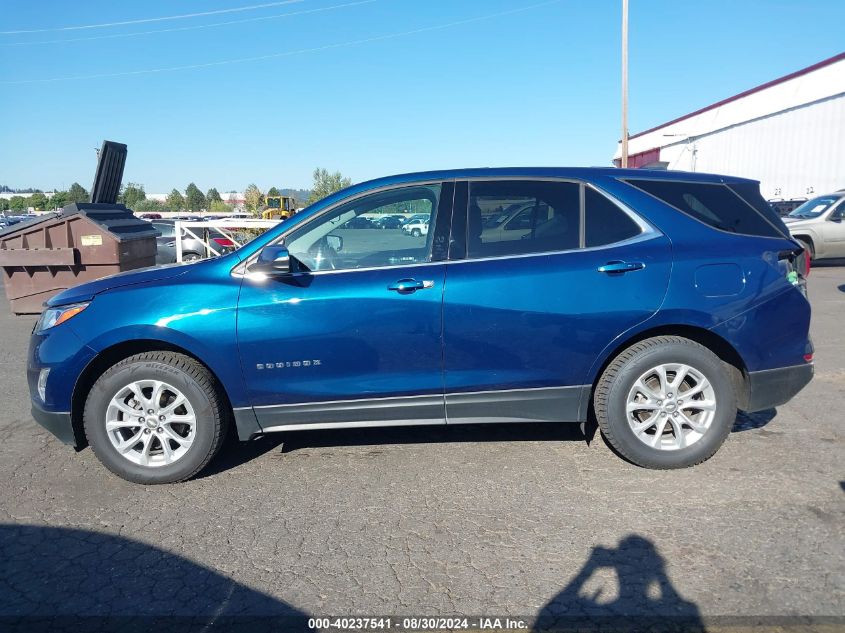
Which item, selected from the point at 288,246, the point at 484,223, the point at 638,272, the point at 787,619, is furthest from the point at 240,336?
the point at 787,619

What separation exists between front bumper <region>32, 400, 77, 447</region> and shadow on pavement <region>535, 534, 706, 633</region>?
3.02m

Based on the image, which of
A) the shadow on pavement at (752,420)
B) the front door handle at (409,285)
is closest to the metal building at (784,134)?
the shadow on pavement at (752,420)

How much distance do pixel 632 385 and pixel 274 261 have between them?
88.8 inches

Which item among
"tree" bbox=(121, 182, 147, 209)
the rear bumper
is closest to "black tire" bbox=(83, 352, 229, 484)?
the rear bumper

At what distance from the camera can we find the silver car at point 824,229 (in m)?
14.6

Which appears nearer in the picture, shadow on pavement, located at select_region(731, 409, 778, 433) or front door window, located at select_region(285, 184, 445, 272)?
front door window, located at select_region(285, 184, 445, 272)

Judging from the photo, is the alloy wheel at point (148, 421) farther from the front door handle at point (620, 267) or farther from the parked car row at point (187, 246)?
the parked car row at point (187, 246)

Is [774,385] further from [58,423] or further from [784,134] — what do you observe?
[784,134]

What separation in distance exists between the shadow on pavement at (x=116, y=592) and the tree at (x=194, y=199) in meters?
102

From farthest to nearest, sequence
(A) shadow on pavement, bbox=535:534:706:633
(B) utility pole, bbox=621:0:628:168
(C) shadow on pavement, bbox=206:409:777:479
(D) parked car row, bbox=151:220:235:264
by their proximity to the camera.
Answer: (B) utility pole, bbox=621:0:628:168
(D) parked car row, bbox=151:220:235:264
(C) shadow on pavement, bbox=206:409:777:479
(A) shadow on pavement, bbox=535:534:706:633

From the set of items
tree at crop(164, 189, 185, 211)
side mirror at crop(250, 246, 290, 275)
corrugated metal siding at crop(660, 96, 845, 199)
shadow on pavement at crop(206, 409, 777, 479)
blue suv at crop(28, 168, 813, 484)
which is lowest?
shadow on pavement at crop(206, 409, 777, 479)

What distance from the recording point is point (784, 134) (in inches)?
1155

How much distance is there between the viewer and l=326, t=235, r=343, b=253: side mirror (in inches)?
162

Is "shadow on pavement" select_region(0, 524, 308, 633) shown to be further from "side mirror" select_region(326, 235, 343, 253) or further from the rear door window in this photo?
the rear door window
